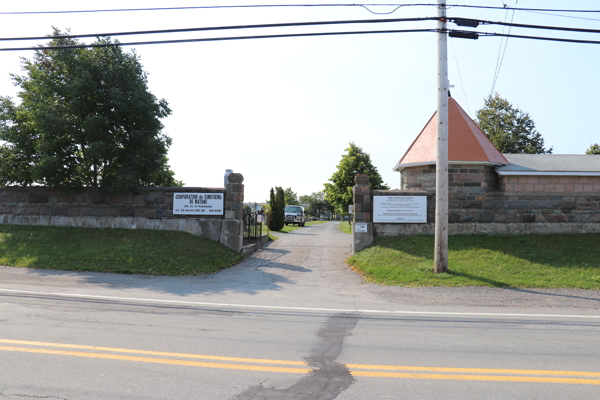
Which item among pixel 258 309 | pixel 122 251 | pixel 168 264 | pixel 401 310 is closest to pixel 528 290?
pixel 401 310

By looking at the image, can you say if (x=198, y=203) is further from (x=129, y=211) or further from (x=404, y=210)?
(x=404, y=210)

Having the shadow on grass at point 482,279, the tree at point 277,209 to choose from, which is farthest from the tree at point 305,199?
the shadow on grass at point 482,279

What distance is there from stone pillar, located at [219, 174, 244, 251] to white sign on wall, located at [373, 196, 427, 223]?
5.16m

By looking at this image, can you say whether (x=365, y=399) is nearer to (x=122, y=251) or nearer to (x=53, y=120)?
(x=122, y=251)

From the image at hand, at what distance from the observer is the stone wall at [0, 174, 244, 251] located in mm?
15117

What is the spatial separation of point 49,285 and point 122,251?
3225 millimetres

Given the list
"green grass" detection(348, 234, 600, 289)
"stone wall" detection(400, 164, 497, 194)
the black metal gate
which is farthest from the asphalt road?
the black metal gate

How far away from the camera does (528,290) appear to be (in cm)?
1009

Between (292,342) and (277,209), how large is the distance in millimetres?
24928

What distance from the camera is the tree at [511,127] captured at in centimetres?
4488

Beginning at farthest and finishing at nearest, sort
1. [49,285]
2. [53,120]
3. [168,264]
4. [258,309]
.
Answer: [53,120] < [168,264] < [49,285] < [258,309]

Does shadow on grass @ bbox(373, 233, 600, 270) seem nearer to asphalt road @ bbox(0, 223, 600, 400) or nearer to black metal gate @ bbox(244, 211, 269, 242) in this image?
asphalt road @ bbox(0, 223, 600, 400)

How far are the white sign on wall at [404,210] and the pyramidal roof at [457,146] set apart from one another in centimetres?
155

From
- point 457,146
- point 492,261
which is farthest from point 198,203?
point 492,261
